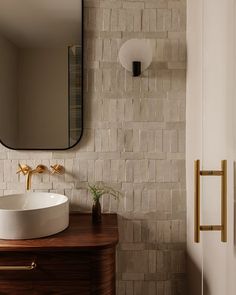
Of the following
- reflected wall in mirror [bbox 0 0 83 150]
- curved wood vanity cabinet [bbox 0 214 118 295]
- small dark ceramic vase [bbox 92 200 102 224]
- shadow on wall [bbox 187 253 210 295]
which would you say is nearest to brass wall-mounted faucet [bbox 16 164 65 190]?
reflected wall in mirror [bbox 0 0 83 150]

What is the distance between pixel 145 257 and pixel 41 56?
4.20 feet

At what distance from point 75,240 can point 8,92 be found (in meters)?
0.92

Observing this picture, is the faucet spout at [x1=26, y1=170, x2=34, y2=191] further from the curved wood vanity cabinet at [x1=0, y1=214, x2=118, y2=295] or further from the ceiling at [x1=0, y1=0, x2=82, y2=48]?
the ceiling at [x1=0, y1=0, x2=82, y2=48]

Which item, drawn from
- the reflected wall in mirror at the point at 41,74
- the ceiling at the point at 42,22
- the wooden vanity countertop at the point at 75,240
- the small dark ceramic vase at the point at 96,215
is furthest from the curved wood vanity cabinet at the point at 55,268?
the ceiling at the point at 42,22

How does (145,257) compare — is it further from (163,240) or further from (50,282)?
(50,282)

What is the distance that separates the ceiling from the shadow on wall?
4.46 ft

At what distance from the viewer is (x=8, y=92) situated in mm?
1653

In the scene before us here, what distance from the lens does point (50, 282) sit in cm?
118

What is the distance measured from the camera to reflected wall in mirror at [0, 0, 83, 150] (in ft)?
5.40

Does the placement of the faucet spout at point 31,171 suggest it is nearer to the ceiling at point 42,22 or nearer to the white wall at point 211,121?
the ceiling at point 42,22

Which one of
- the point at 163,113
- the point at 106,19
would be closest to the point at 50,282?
the point at 163,113

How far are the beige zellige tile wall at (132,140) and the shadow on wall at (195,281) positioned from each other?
0.15 metres

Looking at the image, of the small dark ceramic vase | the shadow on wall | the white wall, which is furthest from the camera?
the small dark ceramic vase

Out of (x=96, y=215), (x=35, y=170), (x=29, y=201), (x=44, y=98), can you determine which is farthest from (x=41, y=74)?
(x=96, y=215)
